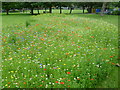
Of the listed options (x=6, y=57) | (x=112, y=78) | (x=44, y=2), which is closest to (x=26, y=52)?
(x=6, y=57)

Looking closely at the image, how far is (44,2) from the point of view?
35.2 metres

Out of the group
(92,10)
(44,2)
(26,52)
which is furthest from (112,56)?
(92,10)

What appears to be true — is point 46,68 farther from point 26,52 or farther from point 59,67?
point 26,52

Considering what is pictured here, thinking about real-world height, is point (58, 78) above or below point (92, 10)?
below

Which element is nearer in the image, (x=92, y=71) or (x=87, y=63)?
(x=92, y=71)

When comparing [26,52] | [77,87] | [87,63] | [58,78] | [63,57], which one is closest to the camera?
[77,87]

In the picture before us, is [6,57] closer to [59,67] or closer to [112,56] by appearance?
[59,67]

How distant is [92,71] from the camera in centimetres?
606

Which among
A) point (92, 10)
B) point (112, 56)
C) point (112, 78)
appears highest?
point (92, 10)

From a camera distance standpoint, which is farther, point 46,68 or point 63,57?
point 63,57

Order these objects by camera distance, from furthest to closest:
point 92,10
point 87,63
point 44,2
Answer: point 92,10, point 44,2, point 87,63

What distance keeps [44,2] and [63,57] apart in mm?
30336

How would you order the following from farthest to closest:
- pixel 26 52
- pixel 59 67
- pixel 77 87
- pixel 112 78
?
pixel 26 52
pixel 59 67
pixel 112 78
pixel 77 87

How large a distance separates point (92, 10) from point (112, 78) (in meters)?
47.1
